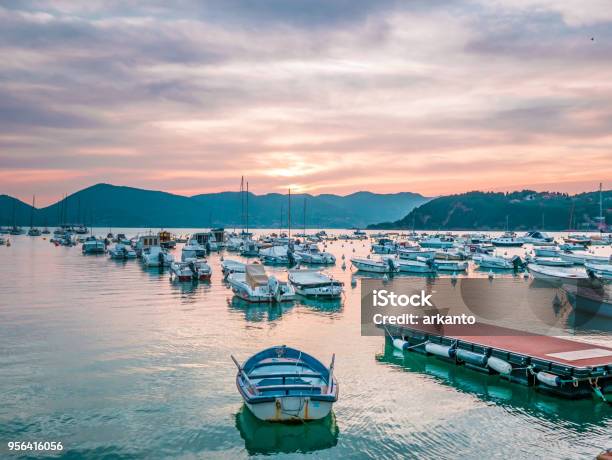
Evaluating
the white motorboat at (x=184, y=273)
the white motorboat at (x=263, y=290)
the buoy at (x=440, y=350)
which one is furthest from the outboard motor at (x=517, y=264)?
the buoy at (x=440, y=350)

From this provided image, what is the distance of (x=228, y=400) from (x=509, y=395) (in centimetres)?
1150

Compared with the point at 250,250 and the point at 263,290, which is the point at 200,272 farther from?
the point at 250,250

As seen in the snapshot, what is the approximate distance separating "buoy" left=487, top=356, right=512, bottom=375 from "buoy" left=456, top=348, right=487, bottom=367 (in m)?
0.41

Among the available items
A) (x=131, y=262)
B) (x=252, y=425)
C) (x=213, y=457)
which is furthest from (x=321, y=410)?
(x=131, y=262)

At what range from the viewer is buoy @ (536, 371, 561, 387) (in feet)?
69.4

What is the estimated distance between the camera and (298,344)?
3056 centimetres

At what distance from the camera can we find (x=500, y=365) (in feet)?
76.6

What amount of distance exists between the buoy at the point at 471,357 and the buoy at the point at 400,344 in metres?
3.72

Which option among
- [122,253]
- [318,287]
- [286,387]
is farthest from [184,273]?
[286,387]

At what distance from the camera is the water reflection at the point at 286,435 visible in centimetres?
1689

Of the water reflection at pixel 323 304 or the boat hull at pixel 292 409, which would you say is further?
the water reflection at pixel 323 304

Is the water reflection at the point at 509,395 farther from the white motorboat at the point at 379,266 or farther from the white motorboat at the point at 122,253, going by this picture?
the white motorboat at the point at 122,253

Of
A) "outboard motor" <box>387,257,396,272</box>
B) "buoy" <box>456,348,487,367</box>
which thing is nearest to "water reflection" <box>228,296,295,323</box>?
"buoy" <box>456,348,487,367</box>

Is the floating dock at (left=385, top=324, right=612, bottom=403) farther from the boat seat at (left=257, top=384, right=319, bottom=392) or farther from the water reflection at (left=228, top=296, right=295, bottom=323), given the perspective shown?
the water reflection at (left=228, top=296, right=295, bottom=323)
